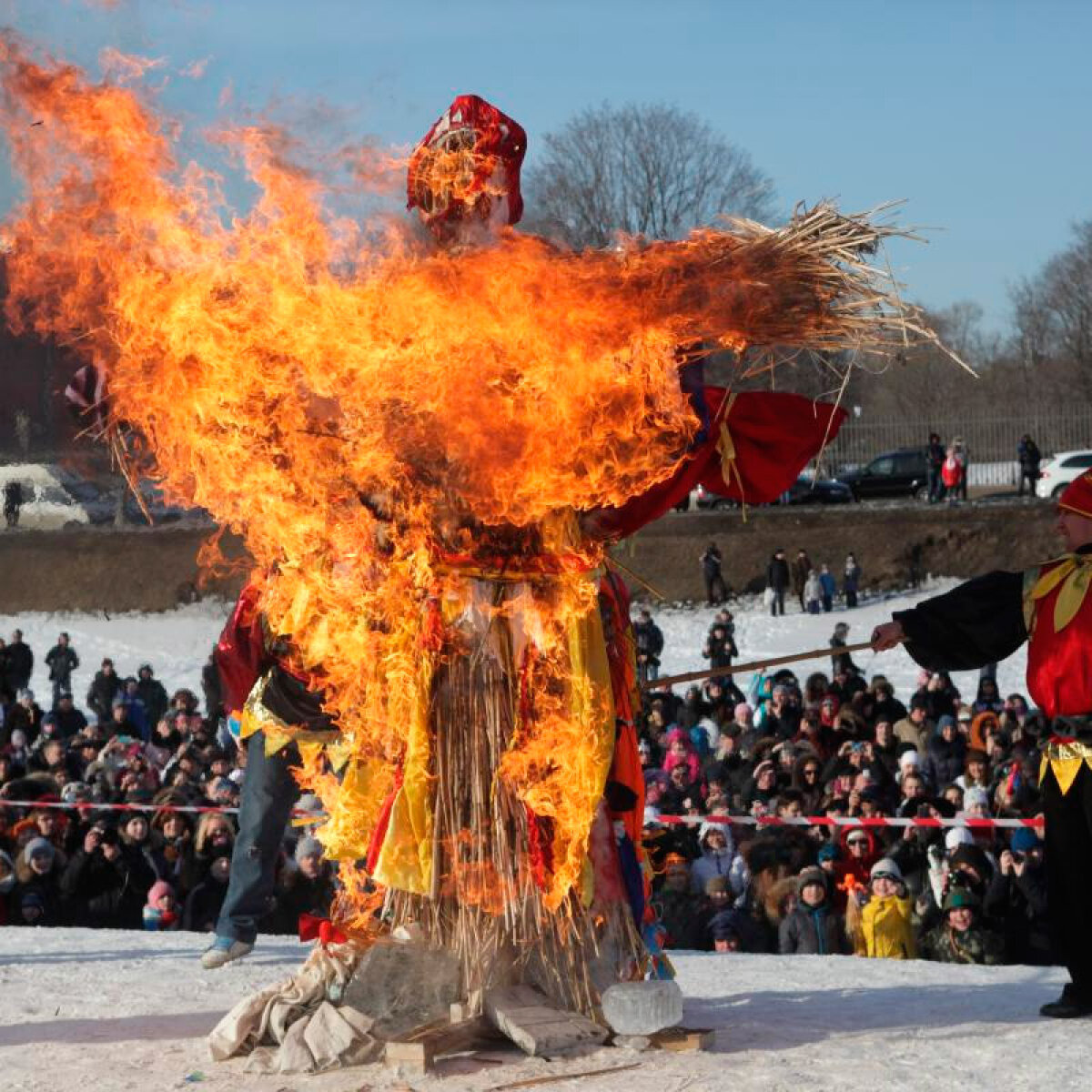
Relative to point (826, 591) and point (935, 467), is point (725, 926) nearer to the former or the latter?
point (826, 591)

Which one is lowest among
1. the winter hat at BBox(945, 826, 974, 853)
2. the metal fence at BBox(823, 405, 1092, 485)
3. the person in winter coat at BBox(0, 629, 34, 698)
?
the winter hat at BBox(945, 826, 974, 853)

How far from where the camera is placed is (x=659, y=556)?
3297cm

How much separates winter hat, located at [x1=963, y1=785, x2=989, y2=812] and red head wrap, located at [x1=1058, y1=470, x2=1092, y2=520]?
17.9 ft

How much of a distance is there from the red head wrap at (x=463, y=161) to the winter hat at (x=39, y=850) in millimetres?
6662

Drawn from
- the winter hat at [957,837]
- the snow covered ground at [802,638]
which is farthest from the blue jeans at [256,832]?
the snow covered ground at [802,638]

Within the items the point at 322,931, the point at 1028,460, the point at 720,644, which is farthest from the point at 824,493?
the point at 322,931

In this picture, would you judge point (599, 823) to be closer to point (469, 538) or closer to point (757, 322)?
point (469, 538)

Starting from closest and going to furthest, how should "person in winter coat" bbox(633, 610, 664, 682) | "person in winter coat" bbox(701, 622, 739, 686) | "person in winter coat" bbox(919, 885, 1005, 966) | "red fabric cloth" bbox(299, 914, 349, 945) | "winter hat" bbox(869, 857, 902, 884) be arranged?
"red fabric cloth" bbox(299, 914, 349, 945)
"person in winter coat" bbox(919, 885, 1005, 966)
"winter hat" bbox(869, 857, 902, 884)
"person in winter coat" bbox(633, 610, 664, 682)
"person in winter coat" bbox(701, 622, 739, 686)

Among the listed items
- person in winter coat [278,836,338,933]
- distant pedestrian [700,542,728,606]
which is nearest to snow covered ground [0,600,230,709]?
distant pedestrian [700,542,728,606]

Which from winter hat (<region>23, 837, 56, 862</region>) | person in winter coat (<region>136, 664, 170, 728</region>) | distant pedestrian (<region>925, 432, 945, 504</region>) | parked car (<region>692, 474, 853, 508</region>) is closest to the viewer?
winter hat (<region>23, 837, 56, 862</region>)

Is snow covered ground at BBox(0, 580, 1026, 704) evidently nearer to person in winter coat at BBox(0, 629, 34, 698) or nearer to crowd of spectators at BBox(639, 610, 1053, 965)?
person in winter coat at BBox(0, 629, 34, 698)

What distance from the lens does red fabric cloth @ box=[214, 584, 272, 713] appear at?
6957mm

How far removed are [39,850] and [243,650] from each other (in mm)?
4609

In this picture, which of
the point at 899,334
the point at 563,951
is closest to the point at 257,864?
the point at 563,951
